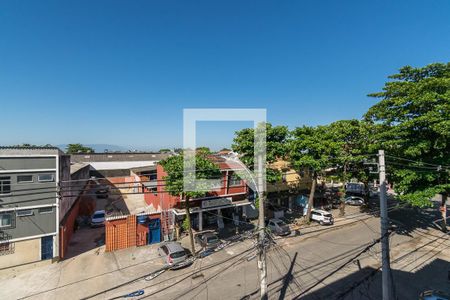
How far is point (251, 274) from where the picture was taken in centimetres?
1612

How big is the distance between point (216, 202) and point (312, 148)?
10443mm

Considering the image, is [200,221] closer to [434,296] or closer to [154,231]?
[154,231]

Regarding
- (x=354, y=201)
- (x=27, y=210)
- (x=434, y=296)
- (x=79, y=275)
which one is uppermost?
(x=27, y=210)

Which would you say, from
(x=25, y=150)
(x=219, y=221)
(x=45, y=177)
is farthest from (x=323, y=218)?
(x=25, y=150)

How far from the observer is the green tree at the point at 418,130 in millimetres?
17859

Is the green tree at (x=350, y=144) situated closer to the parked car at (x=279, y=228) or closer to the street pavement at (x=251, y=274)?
the street pavement at (x=251, y=274)

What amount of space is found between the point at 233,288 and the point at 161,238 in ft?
31.7

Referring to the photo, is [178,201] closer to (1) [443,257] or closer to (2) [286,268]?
(2) [286,268]

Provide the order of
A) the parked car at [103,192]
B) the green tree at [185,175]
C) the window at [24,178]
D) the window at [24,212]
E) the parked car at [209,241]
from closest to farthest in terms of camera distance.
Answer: the parked car at [103,192]
the window at [24,212]
the window at [24,178]
the green tree at [185,175]
the parked car at [209,241]

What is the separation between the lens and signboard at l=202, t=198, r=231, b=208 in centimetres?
2306

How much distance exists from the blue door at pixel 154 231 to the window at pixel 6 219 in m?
9.33

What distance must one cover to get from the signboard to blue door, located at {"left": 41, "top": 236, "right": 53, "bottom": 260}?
11743 millimetres

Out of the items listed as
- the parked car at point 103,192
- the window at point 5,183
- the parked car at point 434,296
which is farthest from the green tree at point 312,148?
the window at point 5,183

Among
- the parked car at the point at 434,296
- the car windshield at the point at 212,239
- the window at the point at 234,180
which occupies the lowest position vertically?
the parked car at the point at 434,296
